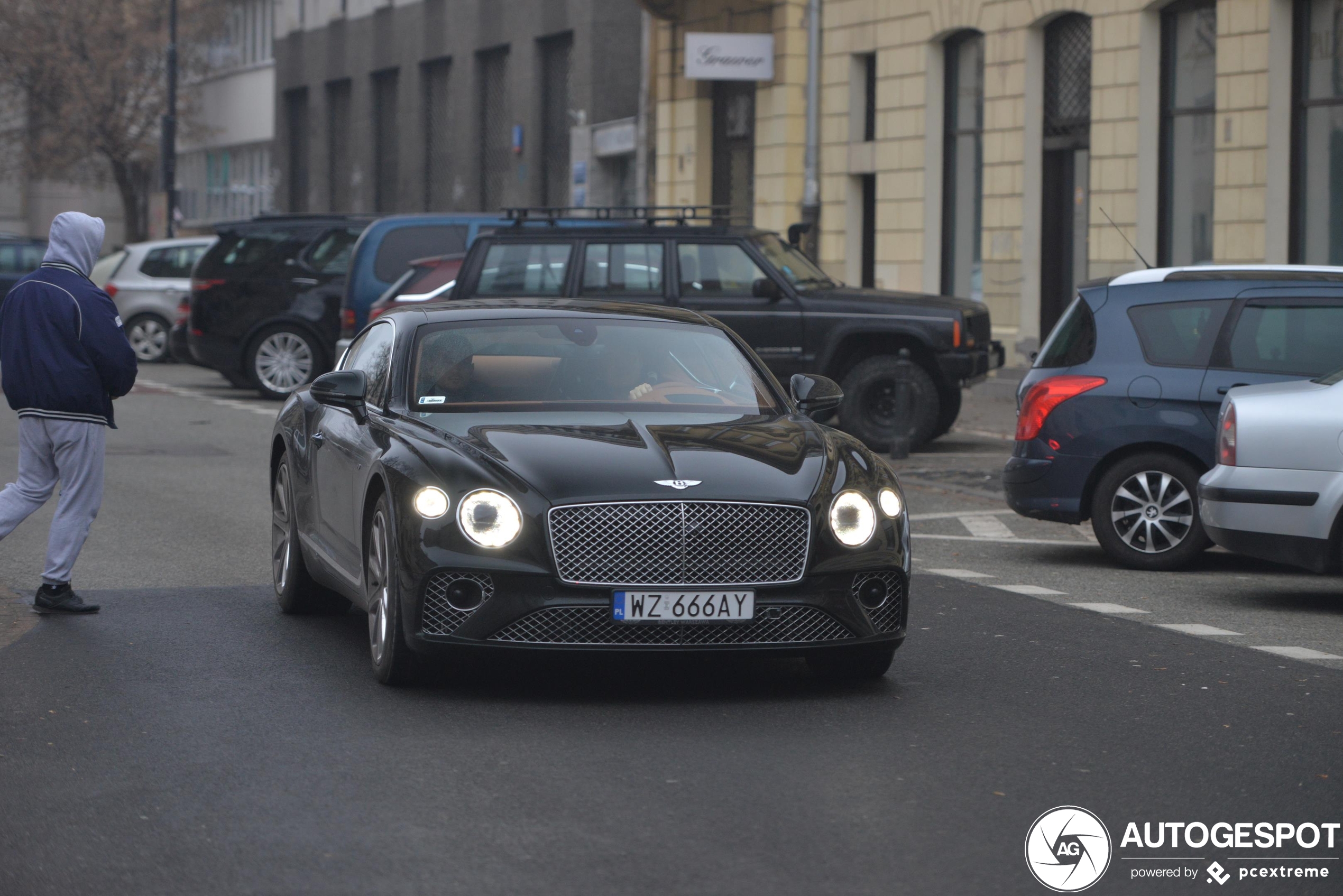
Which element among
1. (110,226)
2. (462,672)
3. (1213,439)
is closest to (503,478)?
(462,672)

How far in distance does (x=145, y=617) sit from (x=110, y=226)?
237ft

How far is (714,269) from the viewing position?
18.2 metres

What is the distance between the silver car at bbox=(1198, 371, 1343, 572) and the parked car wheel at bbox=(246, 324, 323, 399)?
1610 cm

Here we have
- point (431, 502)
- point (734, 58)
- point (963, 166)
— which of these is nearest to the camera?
point (431, 502)

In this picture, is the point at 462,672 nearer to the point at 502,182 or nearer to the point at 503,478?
the point at 503,478

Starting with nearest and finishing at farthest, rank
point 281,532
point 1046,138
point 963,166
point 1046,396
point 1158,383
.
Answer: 1. point 281,532
2. point 1158,383
3. point 1046,396
4. point 1046,138
5. point 963,166

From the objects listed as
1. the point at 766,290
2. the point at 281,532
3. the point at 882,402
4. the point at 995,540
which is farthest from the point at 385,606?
the point at 882,402

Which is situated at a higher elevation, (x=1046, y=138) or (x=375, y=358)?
(x=1046, y=138)

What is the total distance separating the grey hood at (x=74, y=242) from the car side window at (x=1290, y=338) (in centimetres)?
592

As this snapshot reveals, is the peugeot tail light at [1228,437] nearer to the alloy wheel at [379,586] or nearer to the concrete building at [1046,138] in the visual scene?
the alloy wheel at [379,586]

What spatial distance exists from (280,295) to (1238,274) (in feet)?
50.1

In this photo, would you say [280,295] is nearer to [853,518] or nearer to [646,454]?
[646,454]

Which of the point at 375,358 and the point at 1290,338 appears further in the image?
the point at 1290,338

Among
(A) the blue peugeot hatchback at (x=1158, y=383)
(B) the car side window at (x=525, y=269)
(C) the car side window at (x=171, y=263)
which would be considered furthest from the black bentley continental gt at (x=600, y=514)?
(C) the car side window at (x=171, y=263)
